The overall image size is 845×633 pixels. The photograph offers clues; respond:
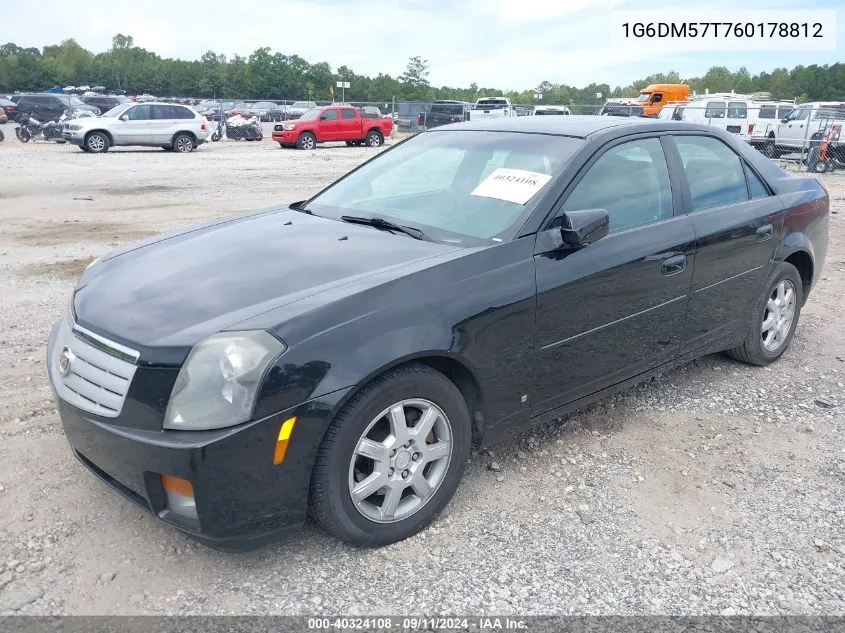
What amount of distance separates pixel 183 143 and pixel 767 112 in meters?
19.3

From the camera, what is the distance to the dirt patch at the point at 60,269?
6.73 meters

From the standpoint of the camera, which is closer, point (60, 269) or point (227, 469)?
point (227, 469)

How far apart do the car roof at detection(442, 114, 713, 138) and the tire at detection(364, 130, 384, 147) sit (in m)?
24.2

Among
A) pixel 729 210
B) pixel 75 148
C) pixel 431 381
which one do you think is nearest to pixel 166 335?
pixel 431 381

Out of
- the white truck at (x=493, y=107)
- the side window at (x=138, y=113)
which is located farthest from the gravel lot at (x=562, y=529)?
the white truck at (x=493, y=107)

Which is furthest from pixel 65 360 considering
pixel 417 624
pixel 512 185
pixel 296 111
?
pixel 296 111

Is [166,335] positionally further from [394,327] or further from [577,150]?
[577,150]

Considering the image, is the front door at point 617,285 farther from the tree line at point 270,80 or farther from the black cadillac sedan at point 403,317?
the tree line at point 270,80

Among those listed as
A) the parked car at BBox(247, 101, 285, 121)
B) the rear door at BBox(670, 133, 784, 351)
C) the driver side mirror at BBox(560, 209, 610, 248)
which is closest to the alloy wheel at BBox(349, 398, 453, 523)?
the driver side mirror at BBox(560, 209, 610, 248)

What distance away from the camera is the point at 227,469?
2.32 meters

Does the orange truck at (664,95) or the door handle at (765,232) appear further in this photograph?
the orange truck at (664,95)

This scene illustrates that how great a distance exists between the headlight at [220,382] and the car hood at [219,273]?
0.27 feet

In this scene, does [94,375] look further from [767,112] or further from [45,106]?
[45,106]

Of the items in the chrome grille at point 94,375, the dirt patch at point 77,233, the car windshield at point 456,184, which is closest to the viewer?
the chrome grille at point 94,375
